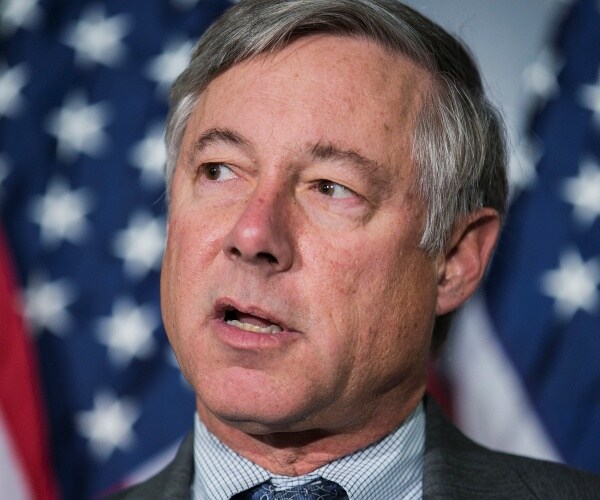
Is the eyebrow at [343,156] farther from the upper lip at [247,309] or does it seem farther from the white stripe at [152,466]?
the white stripe at [152,466]

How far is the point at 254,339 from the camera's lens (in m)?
1.75

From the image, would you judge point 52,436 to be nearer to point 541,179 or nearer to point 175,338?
point 175,338

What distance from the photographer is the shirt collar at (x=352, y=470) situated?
6.29 feet

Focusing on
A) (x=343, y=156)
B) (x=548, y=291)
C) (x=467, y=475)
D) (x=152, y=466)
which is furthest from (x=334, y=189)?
(x=152, y=466)

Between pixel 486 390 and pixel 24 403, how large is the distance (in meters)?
1.62

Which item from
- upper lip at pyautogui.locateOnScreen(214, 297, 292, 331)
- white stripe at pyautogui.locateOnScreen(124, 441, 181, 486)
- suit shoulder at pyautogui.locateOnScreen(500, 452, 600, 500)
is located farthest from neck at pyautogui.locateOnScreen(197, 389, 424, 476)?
white stripe at pyautogui.locateOnScreen(124, 441, 181, 486)

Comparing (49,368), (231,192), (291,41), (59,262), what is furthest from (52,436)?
(291,41)

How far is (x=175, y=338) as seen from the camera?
1921mm

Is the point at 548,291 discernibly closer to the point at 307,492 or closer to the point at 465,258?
the point at 465,258

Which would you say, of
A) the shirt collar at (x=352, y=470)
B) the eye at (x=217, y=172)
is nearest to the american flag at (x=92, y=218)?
the shirt collar at (x=352, y=470)

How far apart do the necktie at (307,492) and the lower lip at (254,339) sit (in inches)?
14.2

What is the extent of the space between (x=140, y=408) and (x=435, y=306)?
1445mm

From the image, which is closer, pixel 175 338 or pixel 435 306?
pixel 175 338

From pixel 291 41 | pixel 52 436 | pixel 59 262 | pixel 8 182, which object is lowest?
pixel 52 436
